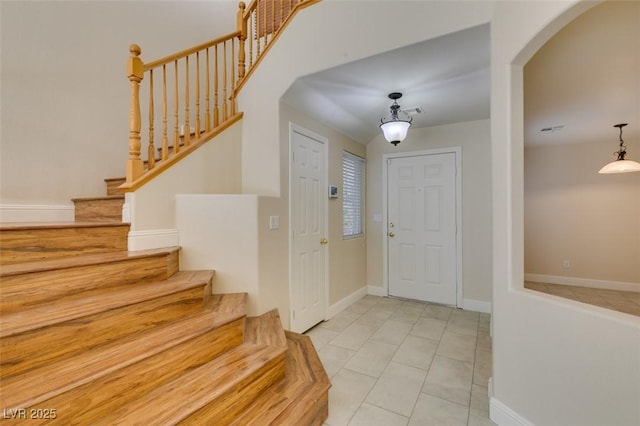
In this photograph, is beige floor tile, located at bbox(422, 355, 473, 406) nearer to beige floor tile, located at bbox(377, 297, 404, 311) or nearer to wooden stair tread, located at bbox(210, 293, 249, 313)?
beige floor tile, located at bbox(377, 297, 404, 311)

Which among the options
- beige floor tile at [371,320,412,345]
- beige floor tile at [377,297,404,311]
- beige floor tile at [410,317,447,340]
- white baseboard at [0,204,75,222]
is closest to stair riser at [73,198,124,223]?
white baseboard at [0,204,75,222]

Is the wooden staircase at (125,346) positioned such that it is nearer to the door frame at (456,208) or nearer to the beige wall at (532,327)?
the beige wall at (532,327)

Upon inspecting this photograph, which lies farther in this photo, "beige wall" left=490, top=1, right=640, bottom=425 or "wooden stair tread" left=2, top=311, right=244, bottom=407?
"beige wall" left=490, top=1, right=640, bottom=425

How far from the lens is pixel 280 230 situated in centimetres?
262

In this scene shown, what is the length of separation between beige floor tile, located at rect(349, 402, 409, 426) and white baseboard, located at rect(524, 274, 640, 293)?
445 cm

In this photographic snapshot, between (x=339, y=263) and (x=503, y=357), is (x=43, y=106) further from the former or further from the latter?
(x=503, y=357)

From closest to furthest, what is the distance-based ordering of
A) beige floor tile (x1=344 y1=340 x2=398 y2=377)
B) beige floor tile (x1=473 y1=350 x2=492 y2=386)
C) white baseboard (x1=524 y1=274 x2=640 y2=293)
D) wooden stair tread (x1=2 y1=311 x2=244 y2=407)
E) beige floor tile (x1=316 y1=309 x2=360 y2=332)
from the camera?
wooden stair tread (x1=2 y1=311 x2=244 y2=407) → beige floor tile (x1=473 y1=350 x2=492 y2=386) → beige floor tile (x1=344 y1=340 x2=398 y2=377) → beige floor tile (x1=316 y1=309 x2=360 y2=332) → white baseboard (x1=524 y1=274 x2=640 y2=293)

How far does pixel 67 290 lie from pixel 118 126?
2170 mm

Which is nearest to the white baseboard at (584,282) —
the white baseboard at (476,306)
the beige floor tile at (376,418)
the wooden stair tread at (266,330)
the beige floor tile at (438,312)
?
the white baseboard at (476,306)

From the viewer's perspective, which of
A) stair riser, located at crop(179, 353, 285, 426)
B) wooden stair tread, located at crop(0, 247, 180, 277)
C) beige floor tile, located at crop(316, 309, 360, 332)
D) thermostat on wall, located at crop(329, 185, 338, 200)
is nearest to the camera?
stair riser, located at crop(179, 353, 285, 426)

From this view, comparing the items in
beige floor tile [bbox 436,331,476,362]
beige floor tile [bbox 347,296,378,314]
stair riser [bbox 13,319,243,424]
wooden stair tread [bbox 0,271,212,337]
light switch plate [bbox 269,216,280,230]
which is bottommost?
beige floor tile [bbox 436,331,476,362]

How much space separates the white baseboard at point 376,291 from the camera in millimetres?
4096

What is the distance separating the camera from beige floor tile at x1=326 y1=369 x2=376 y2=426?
1.72m

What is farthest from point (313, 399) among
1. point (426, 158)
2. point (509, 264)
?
point (426, 158)
